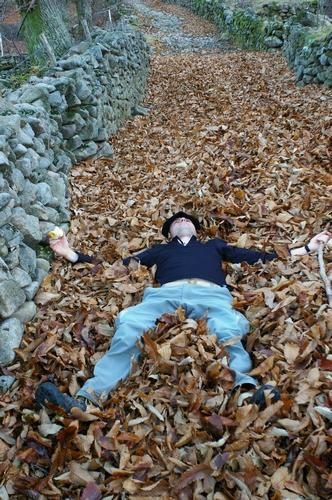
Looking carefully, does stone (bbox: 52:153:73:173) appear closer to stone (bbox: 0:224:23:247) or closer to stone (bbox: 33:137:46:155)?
stone (bbox: 33:137:46:155)

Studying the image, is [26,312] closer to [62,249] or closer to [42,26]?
[62,249]

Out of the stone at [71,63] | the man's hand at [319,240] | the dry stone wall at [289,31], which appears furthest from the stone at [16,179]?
the dry stone wall at [289,31]

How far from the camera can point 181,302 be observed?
11.5ft

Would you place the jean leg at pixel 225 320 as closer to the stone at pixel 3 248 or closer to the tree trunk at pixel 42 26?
the stone at pixel 3 248

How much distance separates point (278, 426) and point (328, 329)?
869mm

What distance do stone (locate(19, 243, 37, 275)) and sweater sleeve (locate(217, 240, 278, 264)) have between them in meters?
1.67

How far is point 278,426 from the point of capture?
8.73 feet

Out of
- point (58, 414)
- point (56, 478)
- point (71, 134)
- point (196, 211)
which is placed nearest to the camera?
point (56, 478)

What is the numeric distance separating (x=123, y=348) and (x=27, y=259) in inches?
54.5

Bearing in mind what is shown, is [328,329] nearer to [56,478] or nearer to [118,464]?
[118,464]

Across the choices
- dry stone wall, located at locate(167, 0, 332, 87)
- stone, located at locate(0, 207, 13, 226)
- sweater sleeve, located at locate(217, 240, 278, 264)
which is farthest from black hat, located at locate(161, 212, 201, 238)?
dry stone wall, located at locate(167, 0, 332, 87)

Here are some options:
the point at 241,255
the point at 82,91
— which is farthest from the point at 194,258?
the point at 82,91

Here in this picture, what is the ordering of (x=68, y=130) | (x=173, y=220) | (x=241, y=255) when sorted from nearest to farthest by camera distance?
(x=241, y=255)
(x=173, y=220)
(x=68, y=130)

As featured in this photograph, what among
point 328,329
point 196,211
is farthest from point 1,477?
point 196,211
